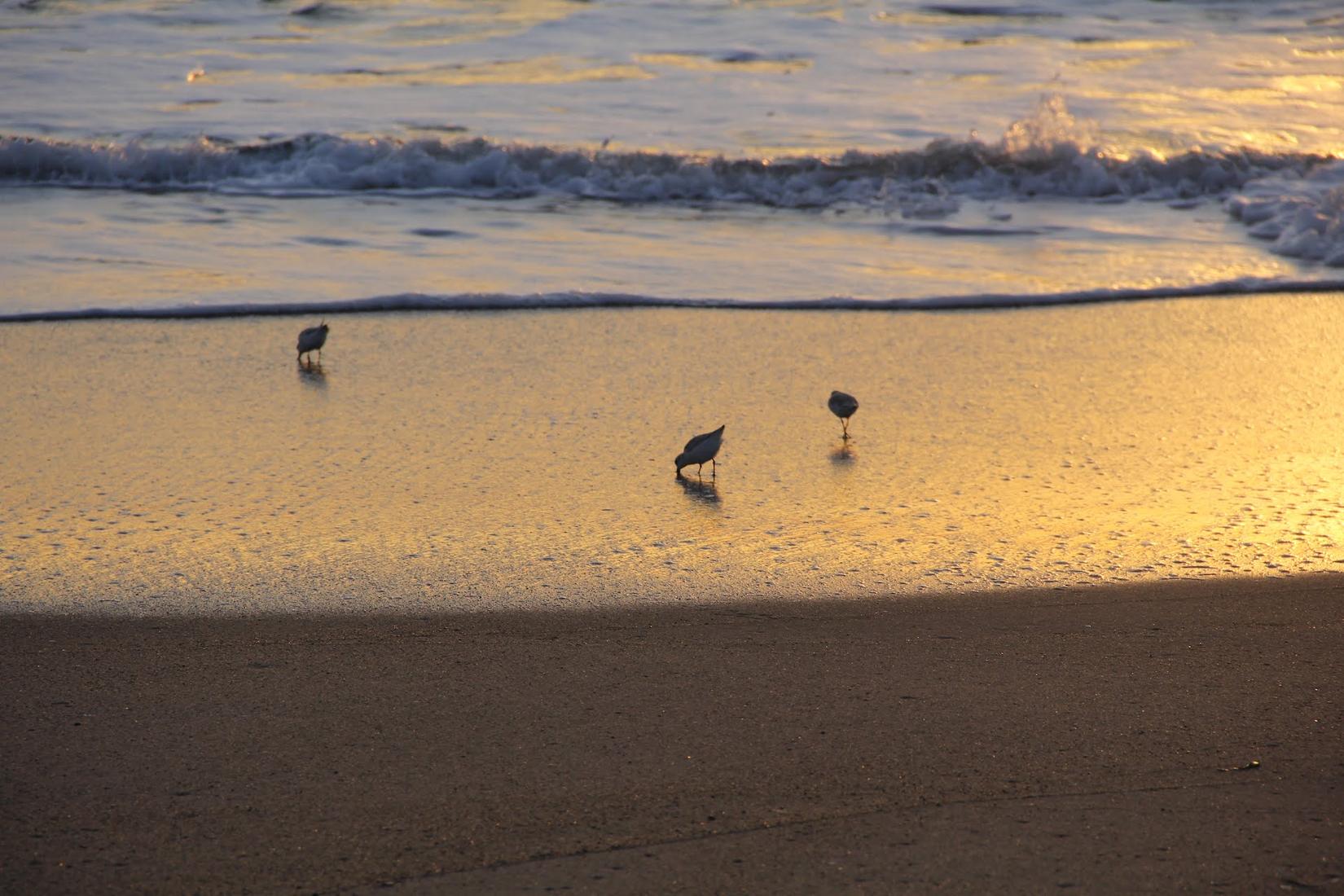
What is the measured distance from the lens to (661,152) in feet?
39.9

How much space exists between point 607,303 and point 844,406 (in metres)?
2.56

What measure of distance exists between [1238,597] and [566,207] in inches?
302

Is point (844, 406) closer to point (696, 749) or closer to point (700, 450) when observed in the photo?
point (700, 450)

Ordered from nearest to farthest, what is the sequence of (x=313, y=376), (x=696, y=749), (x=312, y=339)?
(x=696, y=749)
(x=313, y=376)
(x=312, y=339)

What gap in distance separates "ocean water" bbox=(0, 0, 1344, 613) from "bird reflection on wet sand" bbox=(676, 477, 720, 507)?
0.8 inches

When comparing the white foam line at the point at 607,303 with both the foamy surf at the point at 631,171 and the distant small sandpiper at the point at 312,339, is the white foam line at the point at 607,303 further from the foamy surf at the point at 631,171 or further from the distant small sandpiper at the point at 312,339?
the foamy surf at the point at 631,171

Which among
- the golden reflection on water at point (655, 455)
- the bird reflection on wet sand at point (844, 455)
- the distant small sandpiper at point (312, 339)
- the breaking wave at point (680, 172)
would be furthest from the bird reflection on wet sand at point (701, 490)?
the breaking wave at point (680, 172)

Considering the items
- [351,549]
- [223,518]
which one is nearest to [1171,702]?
[351,549]

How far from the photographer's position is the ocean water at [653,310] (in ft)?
15.1

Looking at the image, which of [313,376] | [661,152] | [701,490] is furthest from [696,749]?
[661,152]

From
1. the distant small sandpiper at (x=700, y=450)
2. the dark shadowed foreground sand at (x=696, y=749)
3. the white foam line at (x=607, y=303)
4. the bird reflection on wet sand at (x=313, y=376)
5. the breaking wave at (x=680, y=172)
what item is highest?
the breaking wave at (x=680, y=172)

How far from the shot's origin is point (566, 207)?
11.0 m

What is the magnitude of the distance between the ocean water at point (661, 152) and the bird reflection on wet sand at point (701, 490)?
9.97 feet

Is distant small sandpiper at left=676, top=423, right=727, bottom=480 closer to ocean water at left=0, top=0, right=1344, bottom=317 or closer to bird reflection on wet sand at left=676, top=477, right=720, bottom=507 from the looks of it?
bird reflection on wet sand at left=676, top=477, right=720, bottom=507
